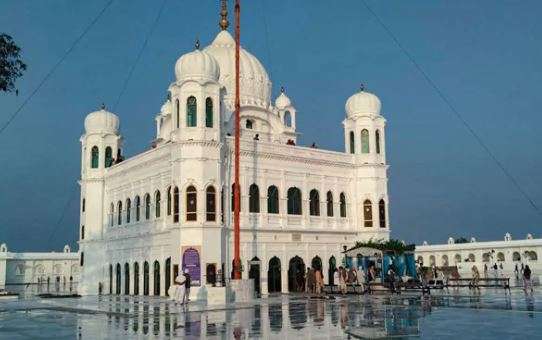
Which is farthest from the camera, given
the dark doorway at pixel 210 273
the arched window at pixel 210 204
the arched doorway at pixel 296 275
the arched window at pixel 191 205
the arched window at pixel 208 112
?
the arched doorway at pixel 296 275

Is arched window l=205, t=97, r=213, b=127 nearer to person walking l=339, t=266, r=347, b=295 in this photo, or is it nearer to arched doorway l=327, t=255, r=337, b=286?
person walking l=339, t=266, r=347, b=295

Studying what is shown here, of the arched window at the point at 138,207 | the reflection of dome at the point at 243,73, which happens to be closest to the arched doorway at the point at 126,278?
the arched window at the point at 138,207

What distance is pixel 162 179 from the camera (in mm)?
A: 38719

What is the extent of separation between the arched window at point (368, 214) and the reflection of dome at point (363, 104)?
661 centimetres

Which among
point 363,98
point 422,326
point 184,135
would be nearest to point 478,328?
point 422,326

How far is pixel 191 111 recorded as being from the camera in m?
36.1

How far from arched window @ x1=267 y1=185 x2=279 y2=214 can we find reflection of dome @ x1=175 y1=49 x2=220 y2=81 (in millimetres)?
7858

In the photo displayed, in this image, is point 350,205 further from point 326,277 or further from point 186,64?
point 186,64

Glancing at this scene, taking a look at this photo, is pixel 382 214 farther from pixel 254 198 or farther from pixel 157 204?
pixel 157 204

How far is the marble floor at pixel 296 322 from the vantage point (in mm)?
14344

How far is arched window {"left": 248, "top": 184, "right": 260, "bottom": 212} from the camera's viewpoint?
126ft

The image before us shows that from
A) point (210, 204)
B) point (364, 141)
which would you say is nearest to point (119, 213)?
point (210, 204)

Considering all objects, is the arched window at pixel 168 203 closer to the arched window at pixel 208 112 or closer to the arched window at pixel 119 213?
the arched window at pixel 208 112

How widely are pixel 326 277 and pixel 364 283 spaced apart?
295 inches
